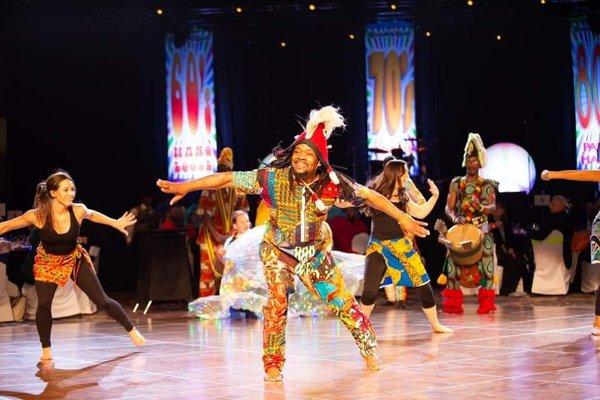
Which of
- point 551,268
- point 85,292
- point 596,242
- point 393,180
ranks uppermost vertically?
point 393,180

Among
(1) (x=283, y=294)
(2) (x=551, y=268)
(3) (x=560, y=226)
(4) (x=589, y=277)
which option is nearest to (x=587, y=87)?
(4) (x=589, y=277)

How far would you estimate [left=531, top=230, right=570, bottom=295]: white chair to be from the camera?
13992 mm

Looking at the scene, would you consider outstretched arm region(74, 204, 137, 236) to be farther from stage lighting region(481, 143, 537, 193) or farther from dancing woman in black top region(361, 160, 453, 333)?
stage lighting region(481, 143, 537, 193)

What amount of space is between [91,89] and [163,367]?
1369cm

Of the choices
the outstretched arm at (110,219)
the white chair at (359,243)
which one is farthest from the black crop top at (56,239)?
the white chair at (359,243)

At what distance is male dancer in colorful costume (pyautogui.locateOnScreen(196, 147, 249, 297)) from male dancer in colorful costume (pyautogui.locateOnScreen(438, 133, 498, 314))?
278 cm

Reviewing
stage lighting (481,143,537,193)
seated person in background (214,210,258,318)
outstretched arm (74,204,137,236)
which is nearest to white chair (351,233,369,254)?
seated person in background (214,210,258,318)

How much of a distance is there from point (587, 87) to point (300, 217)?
14.4 metres

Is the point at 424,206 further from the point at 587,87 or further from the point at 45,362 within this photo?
the point at 587,87

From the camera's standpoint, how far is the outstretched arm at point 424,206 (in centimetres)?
863

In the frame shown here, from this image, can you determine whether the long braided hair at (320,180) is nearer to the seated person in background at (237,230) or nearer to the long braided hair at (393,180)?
the long braided hair at (393,180)

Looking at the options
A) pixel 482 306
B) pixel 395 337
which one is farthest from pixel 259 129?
pixel 395 337

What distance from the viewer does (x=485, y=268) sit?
37.5 ft

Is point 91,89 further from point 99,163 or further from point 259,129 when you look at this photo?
point 259,129
